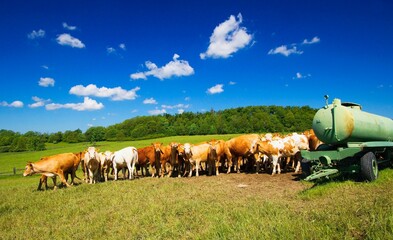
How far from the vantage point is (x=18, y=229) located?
857cm

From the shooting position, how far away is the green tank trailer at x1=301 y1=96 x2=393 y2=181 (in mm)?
10328

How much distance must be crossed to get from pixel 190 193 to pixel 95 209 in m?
3.60

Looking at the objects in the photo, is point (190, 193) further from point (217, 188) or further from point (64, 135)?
point (64, 135)

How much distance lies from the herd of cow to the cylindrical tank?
476 centimetres

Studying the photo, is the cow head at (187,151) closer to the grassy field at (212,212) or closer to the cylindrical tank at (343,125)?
the grassy field at (212,212)

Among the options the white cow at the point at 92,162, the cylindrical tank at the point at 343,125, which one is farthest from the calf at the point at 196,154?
the cylindrical tank at the point at 343,125

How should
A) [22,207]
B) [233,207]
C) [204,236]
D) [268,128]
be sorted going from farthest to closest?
[268,128] < [22,207] < [233,207] < [204,236]

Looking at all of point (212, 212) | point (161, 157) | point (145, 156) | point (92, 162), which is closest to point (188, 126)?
point (145, 156)

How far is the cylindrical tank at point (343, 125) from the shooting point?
34.4 ft

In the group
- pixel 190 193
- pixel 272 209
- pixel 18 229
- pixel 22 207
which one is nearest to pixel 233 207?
pixel 272 209

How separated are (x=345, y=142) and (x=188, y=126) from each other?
88.7m

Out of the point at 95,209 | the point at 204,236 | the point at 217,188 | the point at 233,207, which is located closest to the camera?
the point at 204,236

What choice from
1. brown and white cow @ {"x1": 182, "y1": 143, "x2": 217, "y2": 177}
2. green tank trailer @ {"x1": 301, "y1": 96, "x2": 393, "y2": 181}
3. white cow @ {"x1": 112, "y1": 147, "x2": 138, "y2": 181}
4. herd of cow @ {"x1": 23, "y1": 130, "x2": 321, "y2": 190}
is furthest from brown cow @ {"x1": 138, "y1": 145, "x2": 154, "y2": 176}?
green tank trailer @ {"x1": 301, "y1": 96, "x2": 393, "y2": 181}

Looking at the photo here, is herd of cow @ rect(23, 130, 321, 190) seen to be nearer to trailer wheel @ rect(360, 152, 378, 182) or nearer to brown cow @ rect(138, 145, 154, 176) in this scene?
brown cow @ rect(138, 145, 154, 176)
